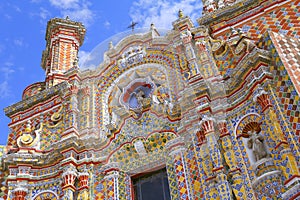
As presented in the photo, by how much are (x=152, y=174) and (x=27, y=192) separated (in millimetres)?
2767

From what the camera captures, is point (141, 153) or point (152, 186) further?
point (141, 153)

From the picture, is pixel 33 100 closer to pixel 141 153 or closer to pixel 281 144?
pixel 141 153

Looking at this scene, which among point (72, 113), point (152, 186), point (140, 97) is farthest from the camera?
point (72, 113)

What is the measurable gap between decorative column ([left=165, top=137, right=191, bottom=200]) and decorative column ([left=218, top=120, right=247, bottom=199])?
911mm

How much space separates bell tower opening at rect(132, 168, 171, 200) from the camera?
9.47m

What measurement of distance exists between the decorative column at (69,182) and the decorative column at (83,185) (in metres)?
0.13

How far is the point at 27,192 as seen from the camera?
10195 mm

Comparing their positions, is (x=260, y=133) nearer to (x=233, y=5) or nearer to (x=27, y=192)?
(x=233, y=5)

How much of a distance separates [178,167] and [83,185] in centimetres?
211

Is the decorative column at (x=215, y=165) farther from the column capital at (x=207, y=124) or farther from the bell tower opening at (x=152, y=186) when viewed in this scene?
the bell tower opening at (x=152, y=186)

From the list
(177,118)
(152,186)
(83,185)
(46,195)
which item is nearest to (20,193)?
(46,195)

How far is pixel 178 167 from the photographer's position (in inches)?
364

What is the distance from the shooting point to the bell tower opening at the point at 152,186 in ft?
31.1

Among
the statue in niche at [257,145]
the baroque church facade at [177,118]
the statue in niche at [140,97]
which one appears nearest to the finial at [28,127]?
the baroque church facade at [177,118]
